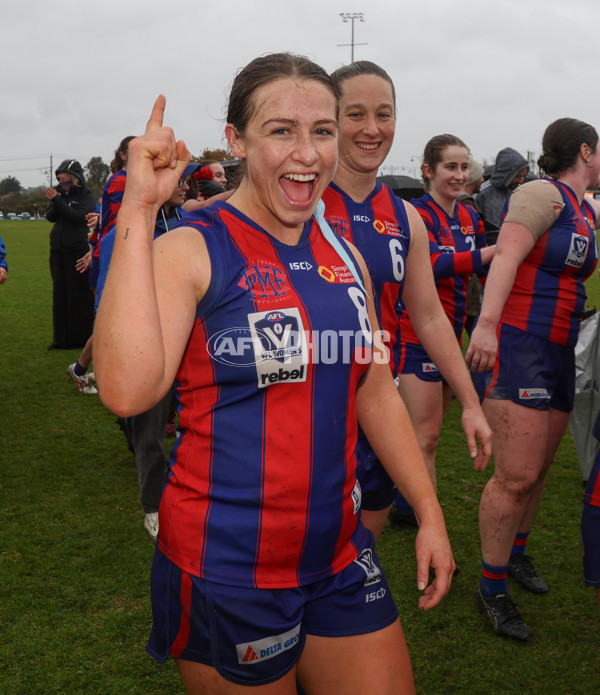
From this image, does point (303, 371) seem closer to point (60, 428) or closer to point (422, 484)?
point (422, 484)

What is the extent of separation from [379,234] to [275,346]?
1369 mm

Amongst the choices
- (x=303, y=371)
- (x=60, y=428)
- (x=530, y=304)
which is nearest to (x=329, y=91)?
(x=303, y=371)

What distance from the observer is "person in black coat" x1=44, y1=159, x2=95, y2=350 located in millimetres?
9930

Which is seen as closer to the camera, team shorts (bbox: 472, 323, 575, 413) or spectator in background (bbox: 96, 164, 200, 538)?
team shorts (bbox: 472, 323, 575, 413)

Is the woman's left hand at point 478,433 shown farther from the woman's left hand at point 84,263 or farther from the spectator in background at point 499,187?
the woman's left hand at point 84,263

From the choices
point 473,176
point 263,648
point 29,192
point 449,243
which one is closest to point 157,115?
point 263,648

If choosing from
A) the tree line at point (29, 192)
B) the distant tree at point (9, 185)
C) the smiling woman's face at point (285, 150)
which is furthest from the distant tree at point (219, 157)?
the distant tree at point (9, 185)

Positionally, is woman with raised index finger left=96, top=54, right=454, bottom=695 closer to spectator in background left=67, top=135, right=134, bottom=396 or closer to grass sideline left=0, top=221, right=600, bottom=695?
grass sideline left=0, top=221, right=600, bottom=695

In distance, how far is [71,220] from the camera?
10.1 m

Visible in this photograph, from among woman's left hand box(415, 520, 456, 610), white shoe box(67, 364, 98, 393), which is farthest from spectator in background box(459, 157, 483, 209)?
woman's left hand box(415, 520, 456, 610)

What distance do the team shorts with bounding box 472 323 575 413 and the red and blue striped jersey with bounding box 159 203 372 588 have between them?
1985mm

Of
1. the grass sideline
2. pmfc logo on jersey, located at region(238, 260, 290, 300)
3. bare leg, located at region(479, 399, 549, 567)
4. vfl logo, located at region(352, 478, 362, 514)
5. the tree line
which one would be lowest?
the grass sideline

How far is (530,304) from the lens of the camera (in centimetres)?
363

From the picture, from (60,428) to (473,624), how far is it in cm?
456
